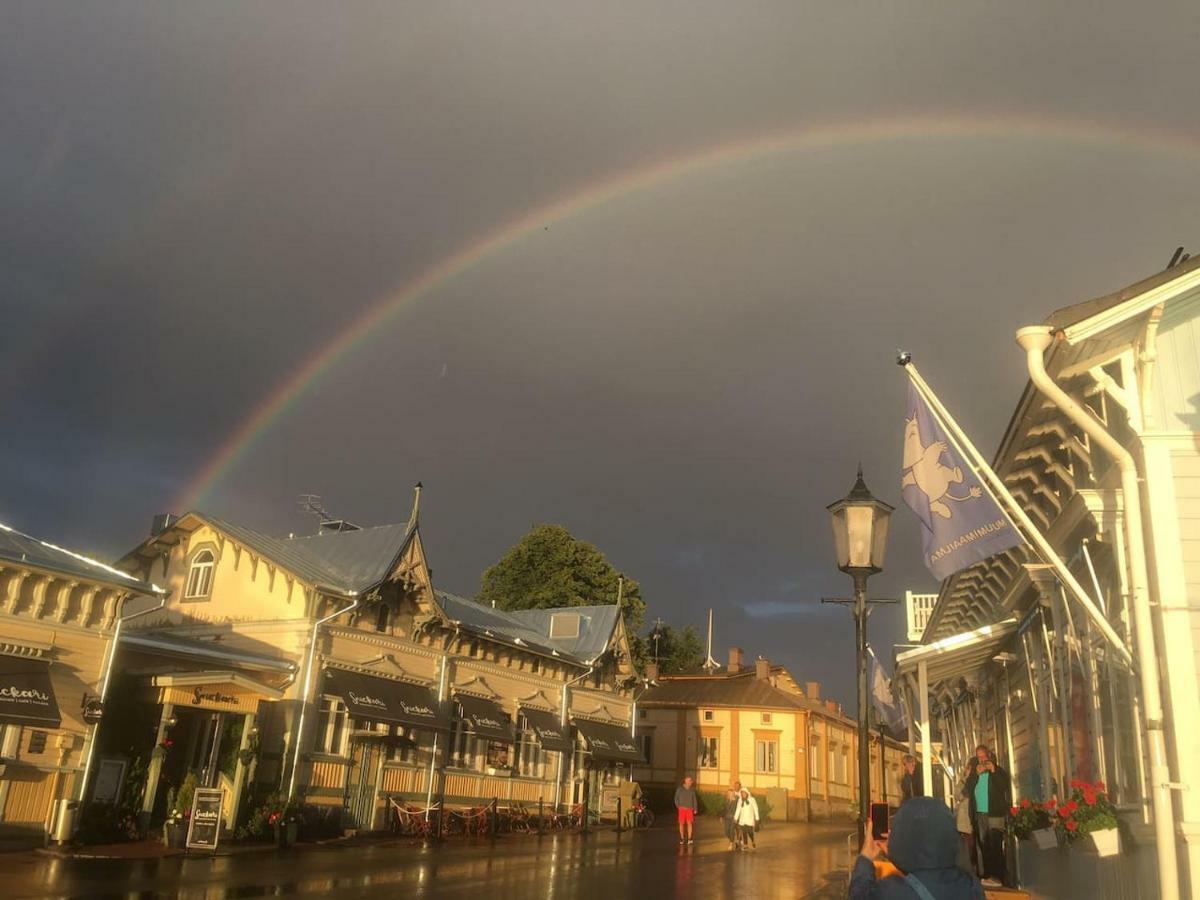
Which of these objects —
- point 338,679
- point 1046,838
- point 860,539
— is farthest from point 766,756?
point 860,539

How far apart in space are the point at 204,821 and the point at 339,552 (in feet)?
37.1

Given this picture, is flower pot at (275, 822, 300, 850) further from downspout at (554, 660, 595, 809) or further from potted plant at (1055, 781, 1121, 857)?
potted plant at (1055, 781, 1121, 857)

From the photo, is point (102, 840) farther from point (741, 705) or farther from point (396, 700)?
point (741, 705)

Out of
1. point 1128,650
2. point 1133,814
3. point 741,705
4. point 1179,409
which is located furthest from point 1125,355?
point 741,705

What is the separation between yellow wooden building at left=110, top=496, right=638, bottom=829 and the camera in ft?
73.2

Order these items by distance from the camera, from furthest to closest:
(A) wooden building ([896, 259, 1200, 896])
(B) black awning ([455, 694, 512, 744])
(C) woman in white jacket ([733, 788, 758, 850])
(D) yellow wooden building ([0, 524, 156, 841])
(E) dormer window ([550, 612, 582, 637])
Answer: (E) dormer window ([550, 612, 582, 637]) < (B) black awning ([455, 694, 512, 744]) < (C) woman in white jacket ([733, 788, 758, 850]) < (D) yellow wooden building ([0, 524, 156, 841]) < (A) wooden building ([896, 259, 1200, 896])

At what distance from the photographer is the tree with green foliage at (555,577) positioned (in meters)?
53.2

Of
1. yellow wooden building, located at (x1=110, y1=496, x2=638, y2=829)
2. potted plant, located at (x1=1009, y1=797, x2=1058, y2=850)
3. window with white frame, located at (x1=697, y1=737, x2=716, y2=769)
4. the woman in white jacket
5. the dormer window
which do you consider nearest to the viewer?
potted plant, located at (x1=1009, y1=797, x2=1058, y2=850)

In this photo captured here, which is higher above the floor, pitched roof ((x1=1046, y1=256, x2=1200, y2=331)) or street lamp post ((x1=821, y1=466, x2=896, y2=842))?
pitched roof ((x1=1046, y1=256, x2=1200, y2=331))

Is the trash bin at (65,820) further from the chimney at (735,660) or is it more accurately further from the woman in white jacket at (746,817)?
the chimney at (735,660)

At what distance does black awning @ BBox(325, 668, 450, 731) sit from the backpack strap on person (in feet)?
67.8

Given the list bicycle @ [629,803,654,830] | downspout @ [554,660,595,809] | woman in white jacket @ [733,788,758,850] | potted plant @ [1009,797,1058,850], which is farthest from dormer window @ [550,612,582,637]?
potted plant @ [1009,797,1058,850]

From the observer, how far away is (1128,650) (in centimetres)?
942

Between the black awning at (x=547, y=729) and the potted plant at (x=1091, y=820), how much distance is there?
22.2 m
